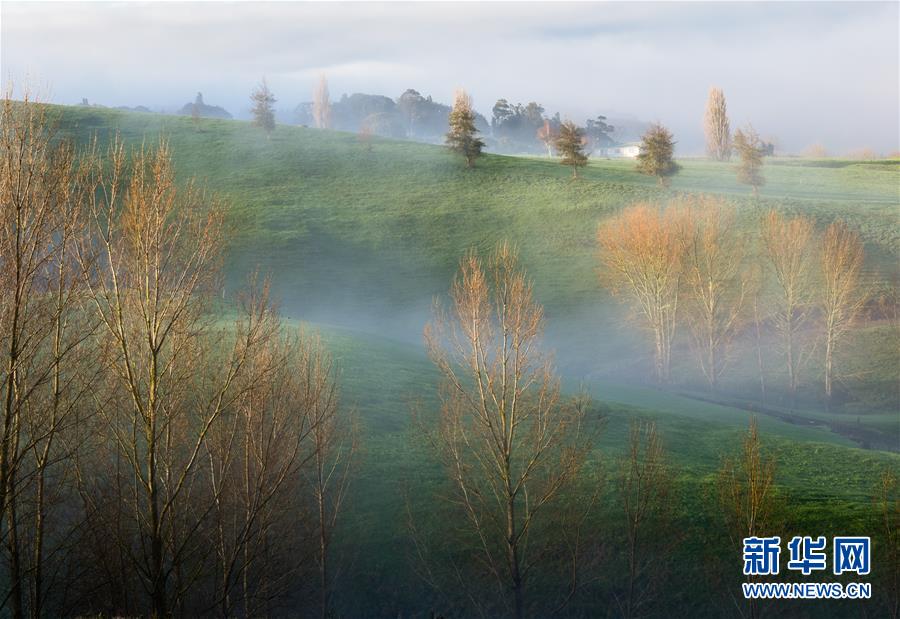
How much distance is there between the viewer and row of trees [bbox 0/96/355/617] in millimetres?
14727

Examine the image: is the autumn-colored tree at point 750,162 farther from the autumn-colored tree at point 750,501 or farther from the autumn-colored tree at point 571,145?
the autumn-colored tree at point 750,501

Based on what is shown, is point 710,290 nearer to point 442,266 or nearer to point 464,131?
point 442,266

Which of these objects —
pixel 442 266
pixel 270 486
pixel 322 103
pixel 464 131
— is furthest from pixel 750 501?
pixel 322 103

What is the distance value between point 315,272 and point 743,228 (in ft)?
133

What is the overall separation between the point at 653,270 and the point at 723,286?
663 cm

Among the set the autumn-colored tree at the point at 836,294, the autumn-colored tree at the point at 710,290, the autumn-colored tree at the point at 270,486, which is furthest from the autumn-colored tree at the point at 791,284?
the autumn-colored tree at the point at 270,486

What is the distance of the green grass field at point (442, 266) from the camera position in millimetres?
32750

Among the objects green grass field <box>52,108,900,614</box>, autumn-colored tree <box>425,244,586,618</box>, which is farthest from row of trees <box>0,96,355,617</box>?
green grass field <box>52,108,900,614</box>

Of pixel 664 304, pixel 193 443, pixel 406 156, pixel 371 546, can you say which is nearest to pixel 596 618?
pixel 371 546

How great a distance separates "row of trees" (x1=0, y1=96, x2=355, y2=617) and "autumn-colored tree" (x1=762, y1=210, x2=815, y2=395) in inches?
1592

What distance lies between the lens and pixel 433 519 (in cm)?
2784

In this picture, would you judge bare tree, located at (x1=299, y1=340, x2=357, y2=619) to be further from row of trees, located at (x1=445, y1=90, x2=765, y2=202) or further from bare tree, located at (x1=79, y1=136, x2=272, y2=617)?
row of trees, located at (x1=445, y1=90, x2=765, y2=202)

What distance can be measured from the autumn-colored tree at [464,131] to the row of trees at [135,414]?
7588 centimetres

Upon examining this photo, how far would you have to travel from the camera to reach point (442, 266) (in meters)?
75.1
